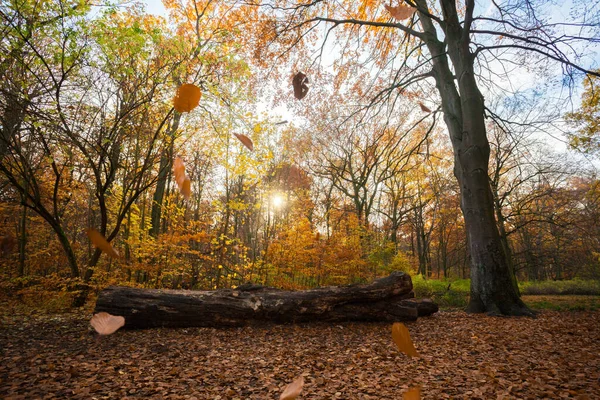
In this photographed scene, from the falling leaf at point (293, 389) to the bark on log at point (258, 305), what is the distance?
197 cm

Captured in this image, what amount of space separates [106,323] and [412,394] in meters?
3.98

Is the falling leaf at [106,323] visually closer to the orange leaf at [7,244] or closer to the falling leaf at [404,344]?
the falling leaf at [404,344]

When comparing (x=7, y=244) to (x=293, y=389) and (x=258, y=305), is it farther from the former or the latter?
(x=293, y=389)

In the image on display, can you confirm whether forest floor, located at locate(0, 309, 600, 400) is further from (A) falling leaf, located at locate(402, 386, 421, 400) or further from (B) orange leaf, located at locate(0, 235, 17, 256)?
(B) orange leaf, located at locate(0, 235, 17, 256)

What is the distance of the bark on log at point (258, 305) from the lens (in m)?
3.84

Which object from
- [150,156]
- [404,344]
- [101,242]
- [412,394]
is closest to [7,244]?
[150,156]

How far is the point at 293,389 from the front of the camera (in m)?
2.19

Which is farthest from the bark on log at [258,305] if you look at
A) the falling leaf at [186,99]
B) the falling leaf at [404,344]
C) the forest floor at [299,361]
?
the falling leaf at [186,99]

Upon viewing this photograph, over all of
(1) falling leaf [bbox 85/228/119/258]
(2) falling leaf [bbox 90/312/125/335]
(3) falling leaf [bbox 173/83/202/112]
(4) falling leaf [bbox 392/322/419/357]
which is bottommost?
(4) falling leaf [bbox 392/322/419/357]

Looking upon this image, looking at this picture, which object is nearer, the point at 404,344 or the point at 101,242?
the point at 101,242

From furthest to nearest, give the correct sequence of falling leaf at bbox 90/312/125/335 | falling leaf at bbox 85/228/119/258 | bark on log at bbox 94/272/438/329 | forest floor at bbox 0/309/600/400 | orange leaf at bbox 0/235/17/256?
orange leaf at bbox 0/235/17/256 → bark on log at bbox 94/272/438/329 → falling leaf at bbox 90/312/125/335 → forest floor at bbox 0/309/600/400 → falling leaf at bbox 85/228/119/258

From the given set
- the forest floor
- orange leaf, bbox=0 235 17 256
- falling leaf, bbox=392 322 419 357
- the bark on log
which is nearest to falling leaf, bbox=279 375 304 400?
the forest floor

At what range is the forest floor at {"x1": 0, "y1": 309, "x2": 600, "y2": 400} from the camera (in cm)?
217

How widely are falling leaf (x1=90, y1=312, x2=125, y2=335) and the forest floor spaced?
129 millimetres
